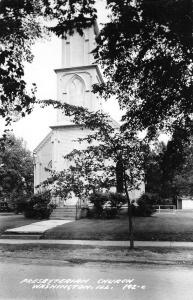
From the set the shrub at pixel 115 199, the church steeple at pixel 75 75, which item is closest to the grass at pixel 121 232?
the shrub at pixel 115 199

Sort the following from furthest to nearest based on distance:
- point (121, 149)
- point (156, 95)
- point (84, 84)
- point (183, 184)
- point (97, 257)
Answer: point (183, 184)
point (84, 84)
point (121, 149)
point (97, 257)
point (156, 95)

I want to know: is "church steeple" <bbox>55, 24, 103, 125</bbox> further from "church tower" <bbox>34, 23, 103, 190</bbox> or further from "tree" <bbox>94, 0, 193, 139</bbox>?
"tree" <bbox>94, 0, 193, 139</bbox>

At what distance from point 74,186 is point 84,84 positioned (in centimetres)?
1997

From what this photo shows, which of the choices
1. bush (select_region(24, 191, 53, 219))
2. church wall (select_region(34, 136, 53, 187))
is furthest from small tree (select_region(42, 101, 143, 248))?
church wall (select_region(34, 136, 53, 187))

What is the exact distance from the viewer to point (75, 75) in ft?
107

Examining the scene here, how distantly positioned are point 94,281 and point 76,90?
25.2 m

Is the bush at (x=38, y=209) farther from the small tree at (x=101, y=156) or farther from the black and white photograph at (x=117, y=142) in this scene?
the small tree at (x=101, y=156)

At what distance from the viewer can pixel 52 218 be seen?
25.1 m

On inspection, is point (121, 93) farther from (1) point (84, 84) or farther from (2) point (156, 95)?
(1) point (84, 84)

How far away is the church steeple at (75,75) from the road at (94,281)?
22141 millimetres

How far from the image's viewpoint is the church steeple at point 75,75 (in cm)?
3222

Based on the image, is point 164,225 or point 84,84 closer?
point 164,225

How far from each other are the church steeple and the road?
872 inches

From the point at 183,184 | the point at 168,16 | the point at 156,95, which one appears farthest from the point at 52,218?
the point at 183,184
